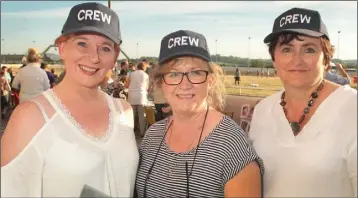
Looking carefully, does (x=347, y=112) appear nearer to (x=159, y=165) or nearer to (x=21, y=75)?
(x=159, y=165)

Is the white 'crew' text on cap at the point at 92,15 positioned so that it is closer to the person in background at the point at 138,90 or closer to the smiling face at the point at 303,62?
the smiling face at the point at 303,62

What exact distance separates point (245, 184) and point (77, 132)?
0.82 m

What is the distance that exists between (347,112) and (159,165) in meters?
0.95

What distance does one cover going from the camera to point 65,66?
6.79ft

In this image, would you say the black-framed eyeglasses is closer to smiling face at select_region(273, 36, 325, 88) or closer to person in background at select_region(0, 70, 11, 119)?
smiling face at select_region(273, 36, 325, 88)

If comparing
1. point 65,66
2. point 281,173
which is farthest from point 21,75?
point 281,173

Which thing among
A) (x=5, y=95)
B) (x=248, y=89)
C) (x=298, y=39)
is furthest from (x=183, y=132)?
(x=248, y=89)

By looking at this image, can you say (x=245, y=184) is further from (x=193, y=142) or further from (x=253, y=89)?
(x=253, y=89)

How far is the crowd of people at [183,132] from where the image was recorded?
1798mm

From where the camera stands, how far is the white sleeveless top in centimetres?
173

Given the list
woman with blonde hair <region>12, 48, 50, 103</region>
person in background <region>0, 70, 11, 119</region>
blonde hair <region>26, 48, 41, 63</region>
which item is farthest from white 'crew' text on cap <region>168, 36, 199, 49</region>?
person in background <region>0, 70, 11, 119</region>

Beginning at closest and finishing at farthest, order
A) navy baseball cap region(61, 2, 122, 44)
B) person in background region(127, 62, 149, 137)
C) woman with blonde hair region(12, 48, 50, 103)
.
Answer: navy baseball cap region(61, 2, 122, 44), woman with blonde hair region(12, 48, 50, 103), person in background region(127, 62, 149, 137)

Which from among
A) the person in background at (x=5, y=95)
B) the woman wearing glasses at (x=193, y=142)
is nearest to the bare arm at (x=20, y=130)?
the woman wearing glasses at (x=193, y=142)

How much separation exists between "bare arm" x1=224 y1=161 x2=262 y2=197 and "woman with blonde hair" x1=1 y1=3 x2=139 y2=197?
551mm
